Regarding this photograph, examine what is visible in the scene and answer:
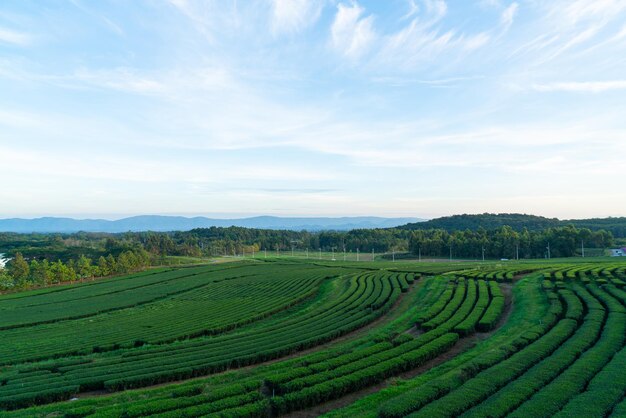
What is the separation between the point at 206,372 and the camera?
845 inches

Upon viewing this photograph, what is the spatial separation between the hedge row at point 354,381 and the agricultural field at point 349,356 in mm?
57

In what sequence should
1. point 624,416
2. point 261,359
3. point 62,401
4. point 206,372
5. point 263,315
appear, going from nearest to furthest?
point 624,416 → point 62,401 → point 206,372 → point 261,359 → point 263,315

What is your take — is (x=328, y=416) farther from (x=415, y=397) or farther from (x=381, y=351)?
(x=381, y=351)

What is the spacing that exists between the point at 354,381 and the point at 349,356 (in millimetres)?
3557

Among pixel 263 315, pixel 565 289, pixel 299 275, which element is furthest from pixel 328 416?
pixel 299 275

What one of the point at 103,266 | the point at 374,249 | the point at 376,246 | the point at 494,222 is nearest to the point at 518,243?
the point at 376,246

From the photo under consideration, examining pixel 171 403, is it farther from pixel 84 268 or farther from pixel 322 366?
pixel 84 268

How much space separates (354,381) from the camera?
17.0 metres

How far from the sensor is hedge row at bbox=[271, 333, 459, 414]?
15.5m

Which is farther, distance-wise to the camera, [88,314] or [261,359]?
[88,314]

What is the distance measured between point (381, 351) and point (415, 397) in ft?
24.1

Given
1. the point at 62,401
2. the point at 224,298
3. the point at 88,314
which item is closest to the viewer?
the point at 62,401

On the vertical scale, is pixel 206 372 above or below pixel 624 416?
below

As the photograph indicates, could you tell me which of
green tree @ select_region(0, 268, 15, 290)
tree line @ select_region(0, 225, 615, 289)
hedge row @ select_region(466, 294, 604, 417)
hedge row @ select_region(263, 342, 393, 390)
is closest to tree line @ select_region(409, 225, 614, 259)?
tree line @ select_region(0, 225, 615, 289)
